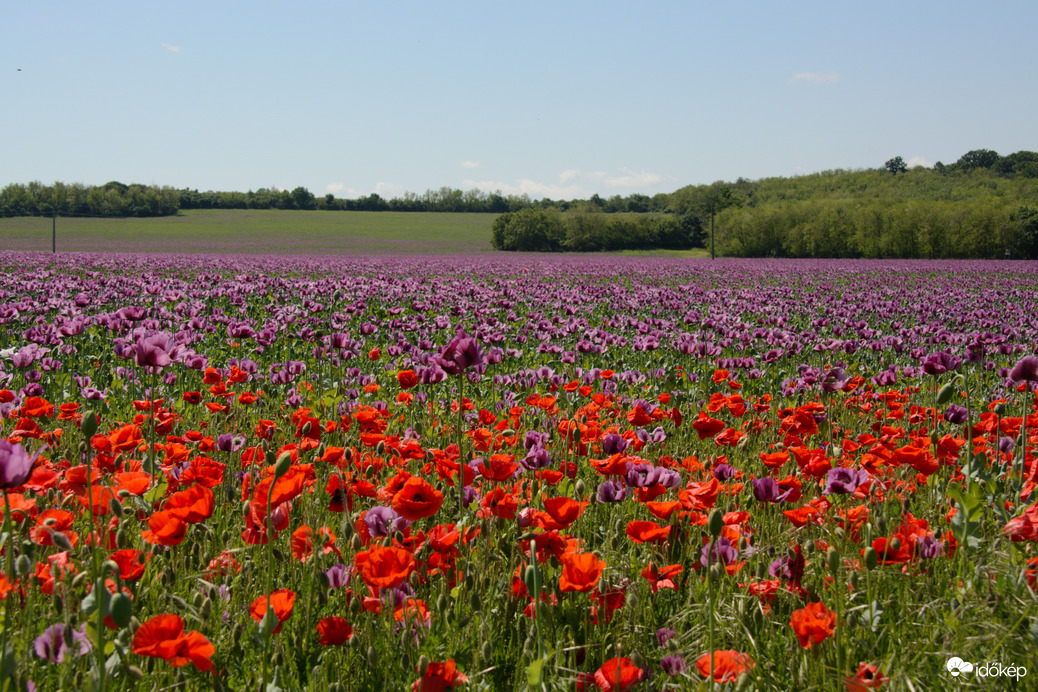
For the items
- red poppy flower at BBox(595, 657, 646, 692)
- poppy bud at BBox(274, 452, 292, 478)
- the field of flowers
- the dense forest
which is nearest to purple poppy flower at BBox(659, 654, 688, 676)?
the field of flowers

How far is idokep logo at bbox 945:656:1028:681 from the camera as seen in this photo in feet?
4.72

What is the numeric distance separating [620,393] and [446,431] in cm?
208

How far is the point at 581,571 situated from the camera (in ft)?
4.95

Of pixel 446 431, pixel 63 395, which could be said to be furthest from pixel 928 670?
pixel 63 395

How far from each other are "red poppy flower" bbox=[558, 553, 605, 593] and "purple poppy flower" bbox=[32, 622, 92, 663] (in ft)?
3.37

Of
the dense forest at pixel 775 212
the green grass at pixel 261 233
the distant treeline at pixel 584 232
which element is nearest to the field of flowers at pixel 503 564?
the green grass at pixel 261 233

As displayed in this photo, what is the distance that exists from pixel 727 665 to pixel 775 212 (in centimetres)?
7135

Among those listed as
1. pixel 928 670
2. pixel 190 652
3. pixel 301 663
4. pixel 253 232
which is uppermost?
pixel 253 232

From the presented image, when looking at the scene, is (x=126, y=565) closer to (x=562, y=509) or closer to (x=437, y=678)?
(x=437, y=678)

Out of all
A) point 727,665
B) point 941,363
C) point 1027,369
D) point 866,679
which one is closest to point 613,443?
point 727,665

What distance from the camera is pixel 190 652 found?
1.25 m

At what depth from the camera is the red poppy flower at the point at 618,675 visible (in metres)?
Result: 1.28

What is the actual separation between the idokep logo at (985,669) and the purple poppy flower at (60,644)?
187 cm

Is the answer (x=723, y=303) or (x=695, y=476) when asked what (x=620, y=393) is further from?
(x=723, y=303)
